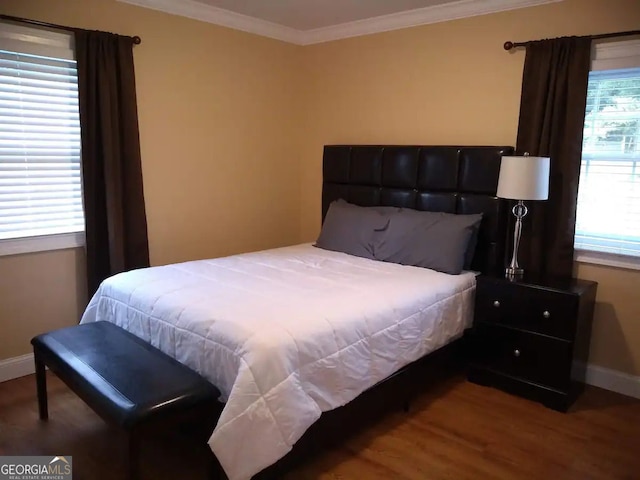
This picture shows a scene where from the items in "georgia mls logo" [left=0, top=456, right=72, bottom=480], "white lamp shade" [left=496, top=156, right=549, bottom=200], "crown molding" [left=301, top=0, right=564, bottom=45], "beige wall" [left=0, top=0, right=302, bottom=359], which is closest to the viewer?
"georgia mls logo" [left=0, top=456, right=72, bottom=480]

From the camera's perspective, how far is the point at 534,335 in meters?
2.89

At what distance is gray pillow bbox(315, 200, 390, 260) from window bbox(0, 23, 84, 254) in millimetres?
1712

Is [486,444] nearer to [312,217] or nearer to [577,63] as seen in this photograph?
[577,63]

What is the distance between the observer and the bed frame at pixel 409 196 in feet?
7.72

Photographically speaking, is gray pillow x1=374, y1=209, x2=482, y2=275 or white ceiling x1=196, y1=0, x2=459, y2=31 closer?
gray pillow x1=374, y1=209, x2=482, y2=275

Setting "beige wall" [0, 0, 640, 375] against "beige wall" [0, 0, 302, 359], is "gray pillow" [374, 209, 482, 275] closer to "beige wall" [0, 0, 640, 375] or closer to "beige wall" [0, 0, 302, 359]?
"beige wall" [0, 0, 640, 375]

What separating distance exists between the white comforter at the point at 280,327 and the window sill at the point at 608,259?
28.2 inches

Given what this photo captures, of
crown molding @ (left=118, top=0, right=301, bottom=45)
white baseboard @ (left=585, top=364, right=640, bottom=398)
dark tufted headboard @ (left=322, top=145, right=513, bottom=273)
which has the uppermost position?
crown molding @ (left=118, top=0, right=301, bottom=45)

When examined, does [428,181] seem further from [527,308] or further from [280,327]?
[280,327]

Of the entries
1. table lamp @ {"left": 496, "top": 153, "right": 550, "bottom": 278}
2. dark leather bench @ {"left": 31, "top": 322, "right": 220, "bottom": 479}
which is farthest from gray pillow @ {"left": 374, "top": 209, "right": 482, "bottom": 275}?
dark leather bench @ {"left": 31, "top": 322, "right": 220, "bottom": 479}

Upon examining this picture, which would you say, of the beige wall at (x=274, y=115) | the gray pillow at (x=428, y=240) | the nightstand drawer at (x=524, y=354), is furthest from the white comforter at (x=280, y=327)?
the beige wall at (x=274, y=115)

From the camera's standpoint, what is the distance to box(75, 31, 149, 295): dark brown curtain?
3.07m

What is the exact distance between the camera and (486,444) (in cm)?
250

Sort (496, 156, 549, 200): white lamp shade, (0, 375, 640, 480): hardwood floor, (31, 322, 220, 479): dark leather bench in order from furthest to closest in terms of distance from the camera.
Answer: (496, 156, 549, 200): white lamp shade
(0, 375, 640, 480): hardwood floor
(31, 322, 220, 479): dark leather bench
